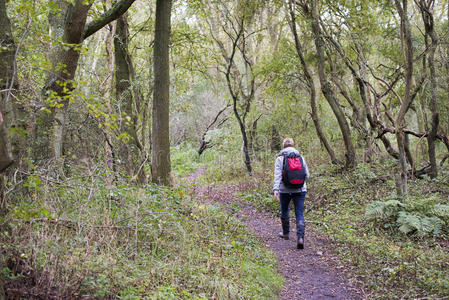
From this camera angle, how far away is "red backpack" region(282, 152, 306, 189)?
6473mm

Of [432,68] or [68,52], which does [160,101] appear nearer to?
[68,52]

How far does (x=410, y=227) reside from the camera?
20.7ft

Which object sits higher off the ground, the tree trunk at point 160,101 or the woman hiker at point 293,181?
the tree trunk at point 160,101

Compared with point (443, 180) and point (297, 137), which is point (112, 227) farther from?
point (297, 137)

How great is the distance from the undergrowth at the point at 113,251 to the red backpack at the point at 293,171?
1.44 meters

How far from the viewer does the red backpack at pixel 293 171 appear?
21.2 ft

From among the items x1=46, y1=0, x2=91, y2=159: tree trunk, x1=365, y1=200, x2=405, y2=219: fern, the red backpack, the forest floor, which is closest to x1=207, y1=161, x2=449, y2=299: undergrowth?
x1=365, y1=200, x2=405, y2=219: fern

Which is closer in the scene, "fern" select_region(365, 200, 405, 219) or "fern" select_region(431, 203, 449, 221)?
"fern" select_region(431, 203, 449, 221)

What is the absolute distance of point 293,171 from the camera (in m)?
6.48

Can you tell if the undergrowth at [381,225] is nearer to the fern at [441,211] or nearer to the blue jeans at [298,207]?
the fern at [441,211]

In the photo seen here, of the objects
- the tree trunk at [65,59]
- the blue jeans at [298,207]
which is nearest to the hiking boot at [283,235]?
the blue jeans at [298,207]

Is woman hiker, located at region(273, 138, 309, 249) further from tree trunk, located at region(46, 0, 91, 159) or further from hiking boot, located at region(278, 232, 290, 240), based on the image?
tree trunk, located at region(46, 0, 91, 159)

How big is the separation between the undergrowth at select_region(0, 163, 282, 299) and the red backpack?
144 centimetres

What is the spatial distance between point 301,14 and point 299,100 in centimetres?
408
